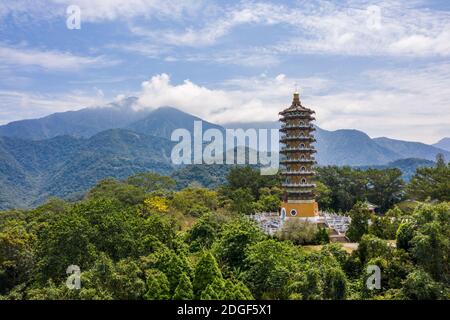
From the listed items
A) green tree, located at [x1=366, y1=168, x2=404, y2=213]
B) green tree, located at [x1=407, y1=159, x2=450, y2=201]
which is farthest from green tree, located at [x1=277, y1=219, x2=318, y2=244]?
green tree, located at [x1=366, y1=168, x2=404, y2=213]

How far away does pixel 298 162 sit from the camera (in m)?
32.8

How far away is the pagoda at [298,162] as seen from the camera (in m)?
32.5

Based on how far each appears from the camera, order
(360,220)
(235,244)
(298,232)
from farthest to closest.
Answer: (298,232) → (360,220) → (235,244)

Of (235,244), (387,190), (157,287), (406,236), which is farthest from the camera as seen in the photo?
(387,190)

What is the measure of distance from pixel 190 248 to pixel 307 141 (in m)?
12.5

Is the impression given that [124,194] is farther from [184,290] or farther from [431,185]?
[431,185]

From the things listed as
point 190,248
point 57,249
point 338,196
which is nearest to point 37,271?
point 57,249

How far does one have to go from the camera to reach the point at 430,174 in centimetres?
3966

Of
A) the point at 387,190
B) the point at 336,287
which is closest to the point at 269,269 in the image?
the point at 336,287

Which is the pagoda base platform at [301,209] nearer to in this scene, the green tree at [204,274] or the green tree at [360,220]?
the green tree at [360,220]

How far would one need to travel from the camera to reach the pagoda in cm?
3253

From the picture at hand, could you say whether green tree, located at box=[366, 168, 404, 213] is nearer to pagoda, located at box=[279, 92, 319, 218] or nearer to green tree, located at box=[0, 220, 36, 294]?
pagoda, located at box=[279, 92, 319, 218]

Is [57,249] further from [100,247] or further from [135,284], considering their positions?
[135,284]

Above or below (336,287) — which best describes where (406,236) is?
above
